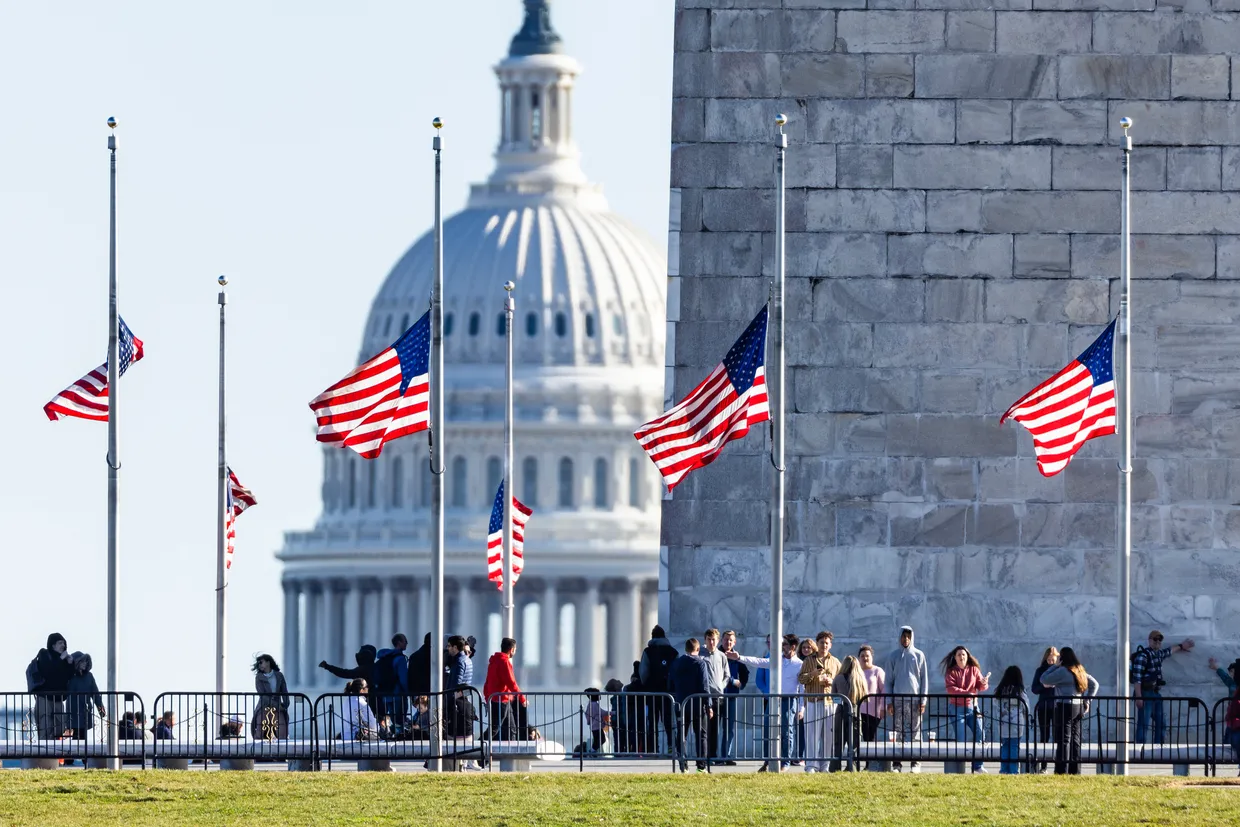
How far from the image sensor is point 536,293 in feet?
637

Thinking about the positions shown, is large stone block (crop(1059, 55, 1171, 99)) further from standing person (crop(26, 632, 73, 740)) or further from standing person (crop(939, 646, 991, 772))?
standing person (crop(26, 632, 73, 740))

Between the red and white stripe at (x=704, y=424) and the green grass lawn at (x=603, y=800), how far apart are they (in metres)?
4.33

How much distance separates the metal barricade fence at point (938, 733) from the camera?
39.1 meters

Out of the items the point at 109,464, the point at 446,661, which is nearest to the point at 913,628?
the point at 446,661

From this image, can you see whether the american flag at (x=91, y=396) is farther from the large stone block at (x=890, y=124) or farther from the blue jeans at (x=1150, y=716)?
the blue jeans at (x=1150, y=716)

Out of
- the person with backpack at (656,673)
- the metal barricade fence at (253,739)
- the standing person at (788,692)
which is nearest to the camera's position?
the standing person at (788,692)

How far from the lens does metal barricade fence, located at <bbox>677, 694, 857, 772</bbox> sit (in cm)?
3931

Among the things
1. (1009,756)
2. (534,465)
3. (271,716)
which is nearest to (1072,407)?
(1009,756)

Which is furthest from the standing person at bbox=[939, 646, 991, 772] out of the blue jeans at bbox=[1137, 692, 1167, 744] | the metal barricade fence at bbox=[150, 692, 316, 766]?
the metal barricade fence at bbox=[150, 692, 316, 766]

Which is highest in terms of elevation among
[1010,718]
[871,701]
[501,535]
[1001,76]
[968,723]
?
[1001,76]

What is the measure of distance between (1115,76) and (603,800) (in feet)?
47.7

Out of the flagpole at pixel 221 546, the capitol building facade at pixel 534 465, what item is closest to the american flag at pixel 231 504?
the flagpole at pixel 221 546

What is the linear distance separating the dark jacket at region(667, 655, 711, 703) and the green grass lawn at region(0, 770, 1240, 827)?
3.68 m

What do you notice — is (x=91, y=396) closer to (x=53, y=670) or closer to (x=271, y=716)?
(x=53, y=670)
